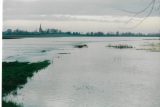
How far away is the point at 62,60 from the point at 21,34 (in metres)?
0.23

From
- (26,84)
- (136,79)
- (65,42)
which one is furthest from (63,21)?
(136,79)

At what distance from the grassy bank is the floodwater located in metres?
0.02

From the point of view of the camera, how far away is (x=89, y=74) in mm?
1540

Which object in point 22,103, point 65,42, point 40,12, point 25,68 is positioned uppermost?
point 40,12

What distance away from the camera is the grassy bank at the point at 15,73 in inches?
58.8

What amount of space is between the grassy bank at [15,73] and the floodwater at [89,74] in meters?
0.02

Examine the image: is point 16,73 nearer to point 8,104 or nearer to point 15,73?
point 15,73

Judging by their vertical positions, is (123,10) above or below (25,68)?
above

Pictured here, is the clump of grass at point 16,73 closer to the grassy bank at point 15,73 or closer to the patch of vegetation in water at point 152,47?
the grassy bank at point 15,73

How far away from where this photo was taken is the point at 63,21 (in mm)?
1523

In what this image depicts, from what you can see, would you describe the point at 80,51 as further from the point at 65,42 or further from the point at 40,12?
the point at 40,12

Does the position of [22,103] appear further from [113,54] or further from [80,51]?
[113,54]

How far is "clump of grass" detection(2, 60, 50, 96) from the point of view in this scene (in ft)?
4.90

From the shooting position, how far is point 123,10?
1.56 metres
